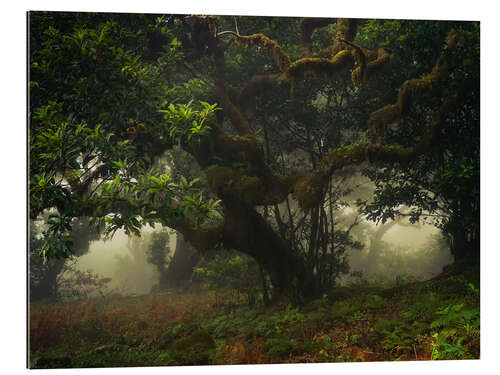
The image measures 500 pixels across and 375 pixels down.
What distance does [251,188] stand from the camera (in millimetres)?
5371

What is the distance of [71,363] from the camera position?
480 cm

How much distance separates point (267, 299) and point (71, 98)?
10.7 ft

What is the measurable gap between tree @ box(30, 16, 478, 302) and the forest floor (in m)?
0.50

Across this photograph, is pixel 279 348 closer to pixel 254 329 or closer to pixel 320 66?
pixel 254 329

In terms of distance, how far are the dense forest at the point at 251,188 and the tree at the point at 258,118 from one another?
0.02 metres

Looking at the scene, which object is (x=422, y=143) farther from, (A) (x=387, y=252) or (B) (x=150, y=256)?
(B) (x=150, y=256)

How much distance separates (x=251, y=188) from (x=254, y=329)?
1682 millimetres

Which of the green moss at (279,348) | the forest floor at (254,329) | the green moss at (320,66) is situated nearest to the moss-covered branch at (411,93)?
the green moss at (320,66)

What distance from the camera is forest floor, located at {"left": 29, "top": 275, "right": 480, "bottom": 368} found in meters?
4.86

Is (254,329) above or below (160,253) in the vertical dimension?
below

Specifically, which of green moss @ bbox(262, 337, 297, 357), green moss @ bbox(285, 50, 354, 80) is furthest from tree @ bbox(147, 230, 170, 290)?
green moss @ bbox(285, 50, 354, 80)

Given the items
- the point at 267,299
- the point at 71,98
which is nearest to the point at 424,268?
the point at 267,299

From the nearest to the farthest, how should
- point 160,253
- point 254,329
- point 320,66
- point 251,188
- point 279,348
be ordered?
point 279,348 → point 254,329 → point 160,253 → point 251,188 → point 320,66

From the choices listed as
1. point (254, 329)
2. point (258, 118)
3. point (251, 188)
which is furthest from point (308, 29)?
point (254, 329)
